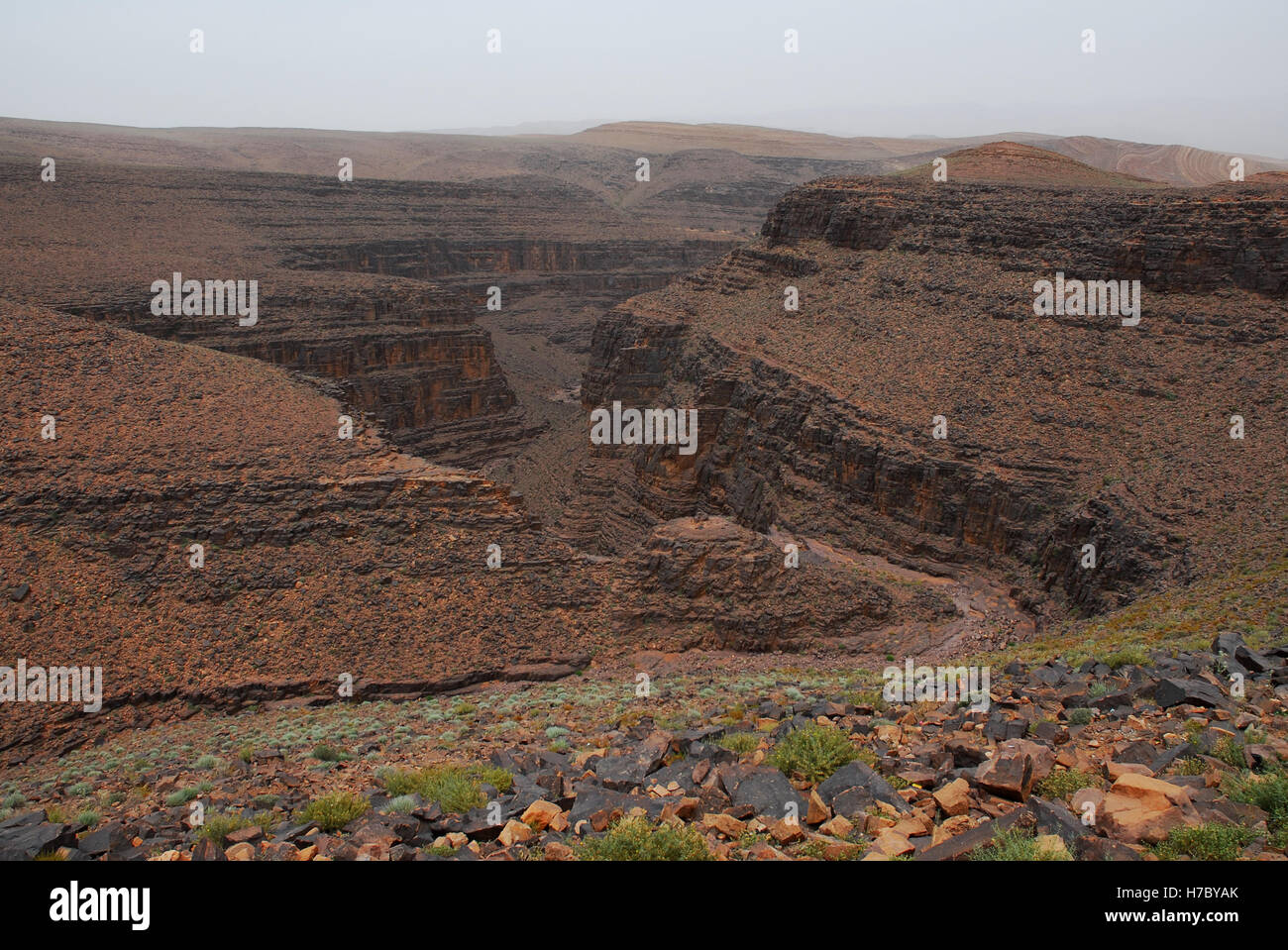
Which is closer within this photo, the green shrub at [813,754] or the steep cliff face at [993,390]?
the green shrub at [813,754]

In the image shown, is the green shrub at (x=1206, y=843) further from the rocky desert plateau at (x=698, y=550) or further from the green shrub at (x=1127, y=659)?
the green shrub at (x=1127, y=659)

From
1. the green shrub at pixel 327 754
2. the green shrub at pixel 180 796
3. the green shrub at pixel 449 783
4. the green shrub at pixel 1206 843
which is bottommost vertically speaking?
the green shrub at pixel 327 754

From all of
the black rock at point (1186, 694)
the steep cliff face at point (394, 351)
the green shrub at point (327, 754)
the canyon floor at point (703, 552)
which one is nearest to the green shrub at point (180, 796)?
the canyon floor at point (703, 552)

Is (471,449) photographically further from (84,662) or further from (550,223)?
(550,223)

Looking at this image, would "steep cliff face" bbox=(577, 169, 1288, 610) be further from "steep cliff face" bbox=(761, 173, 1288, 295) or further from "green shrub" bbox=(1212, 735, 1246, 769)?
"green shrub" bbox=(1212, 735, 1246, 769)

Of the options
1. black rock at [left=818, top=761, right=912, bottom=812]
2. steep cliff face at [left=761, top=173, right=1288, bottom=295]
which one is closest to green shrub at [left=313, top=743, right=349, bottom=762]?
black rock at [left=818, top=761, right=912, bottom=812]

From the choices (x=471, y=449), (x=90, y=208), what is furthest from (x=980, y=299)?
(x=90, y=208)

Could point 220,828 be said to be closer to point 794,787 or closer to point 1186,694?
point 794,787
